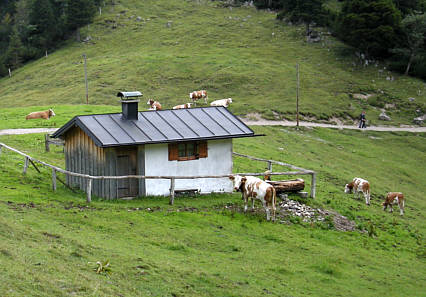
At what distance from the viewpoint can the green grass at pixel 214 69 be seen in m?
64.2

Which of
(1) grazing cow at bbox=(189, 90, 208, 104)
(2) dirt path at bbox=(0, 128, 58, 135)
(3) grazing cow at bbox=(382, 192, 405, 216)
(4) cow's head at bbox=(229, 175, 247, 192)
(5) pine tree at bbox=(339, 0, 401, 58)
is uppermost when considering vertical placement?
(5) pine tree at bbox=(339, 0, 401, 58)

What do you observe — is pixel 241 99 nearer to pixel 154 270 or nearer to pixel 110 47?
pixel 110 47

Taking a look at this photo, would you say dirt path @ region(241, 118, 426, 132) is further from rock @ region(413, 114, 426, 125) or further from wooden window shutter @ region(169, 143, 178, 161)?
wooden window shutter @ region(169, 143, 178, 161)

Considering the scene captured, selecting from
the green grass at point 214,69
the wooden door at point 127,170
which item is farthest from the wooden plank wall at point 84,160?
the green grass at point 214,69

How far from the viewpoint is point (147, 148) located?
86.0 feet

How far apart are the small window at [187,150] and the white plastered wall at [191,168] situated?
0.20 m

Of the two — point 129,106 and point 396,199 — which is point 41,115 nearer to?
point 129,106

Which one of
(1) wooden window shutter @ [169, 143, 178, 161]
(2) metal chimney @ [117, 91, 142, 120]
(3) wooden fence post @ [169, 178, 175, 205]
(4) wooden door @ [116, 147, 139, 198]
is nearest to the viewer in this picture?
(3) wooden fence post @ [169, 178, 175, 205]

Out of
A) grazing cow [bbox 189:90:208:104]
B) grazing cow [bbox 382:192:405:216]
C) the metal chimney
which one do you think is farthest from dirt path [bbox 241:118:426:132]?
the metal chimney

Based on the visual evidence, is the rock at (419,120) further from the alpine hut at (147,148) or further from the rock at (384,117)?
the alpine hut at (147,148)

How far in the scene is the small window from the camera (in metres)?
26.9

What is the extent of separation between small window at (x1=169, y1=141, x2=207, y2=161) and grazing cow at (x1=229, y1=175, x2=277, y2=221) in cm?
240

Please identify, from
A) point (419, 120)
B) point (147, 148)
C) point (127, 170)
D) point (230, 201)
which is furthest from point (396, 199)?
point (419, 120)

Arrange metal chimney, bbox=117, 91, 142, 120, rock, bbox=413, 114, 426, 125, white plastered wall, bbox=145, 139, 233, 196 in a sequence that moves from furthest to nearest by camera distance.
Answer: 1. rock, bbox=413, 114, 426, 125
2. metal chimney, bbox=117, 91, 142, 120
3. white plastered wall, bbox=145, 139, 233, 196
